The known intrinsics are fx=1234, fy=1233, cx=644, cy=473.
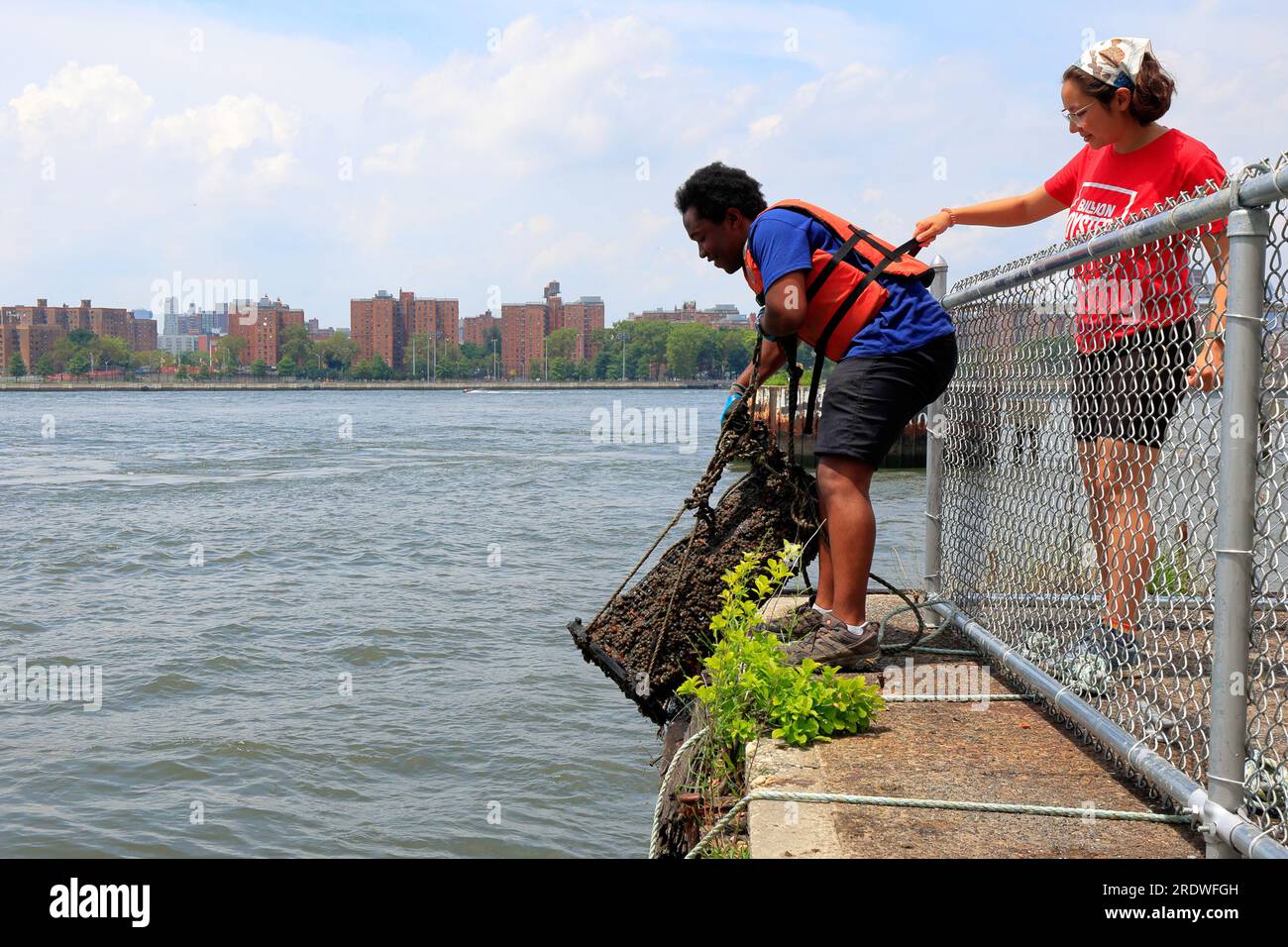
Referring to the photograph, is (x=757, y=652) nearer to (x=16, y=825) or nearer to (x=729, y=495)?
(x=729, y=495)

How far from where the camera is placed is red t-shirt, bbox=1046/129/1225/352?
3.53 metres

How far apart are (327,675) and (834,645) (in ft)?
19.7

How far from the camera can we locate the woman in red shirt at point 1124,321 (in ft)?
12.1

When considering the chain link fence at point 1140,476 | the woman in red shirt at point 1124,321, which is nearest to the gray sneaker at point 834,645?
the chain link fence at point 1140,476

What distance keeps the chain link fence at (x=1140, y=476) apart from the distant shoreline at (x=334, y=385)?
157 metres

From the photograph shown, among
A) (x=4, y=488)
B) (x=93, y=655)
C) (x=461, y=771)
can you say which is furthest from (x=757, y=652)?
(x=4, y=488)

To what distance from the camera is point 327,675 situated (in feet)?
31.1

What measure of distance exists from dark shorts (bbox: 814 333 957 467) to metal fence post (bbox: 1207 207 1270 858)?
1584 millimetres

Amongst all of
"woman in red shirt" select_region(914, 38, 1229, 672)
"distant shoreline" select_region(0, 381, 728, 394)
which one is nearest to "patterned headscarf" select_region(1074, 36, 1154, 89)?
"woman in red shirt" select_region(914, 38, 1229, 672)

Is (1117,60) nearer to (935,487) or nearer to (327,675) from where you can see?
(935,487)

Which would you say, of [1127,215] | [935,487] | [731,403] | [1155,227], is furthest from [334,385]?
[1155,227]

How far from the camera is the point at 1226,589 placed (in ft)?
8.98

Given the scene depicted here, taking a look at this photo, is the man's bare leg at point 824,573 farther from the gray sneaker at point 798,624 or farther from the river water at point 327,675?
the river water at point 327,675

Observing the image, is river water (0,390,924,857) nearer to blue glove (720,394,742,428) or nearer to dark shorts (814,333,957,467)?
blue glove (720,394,742,428)
